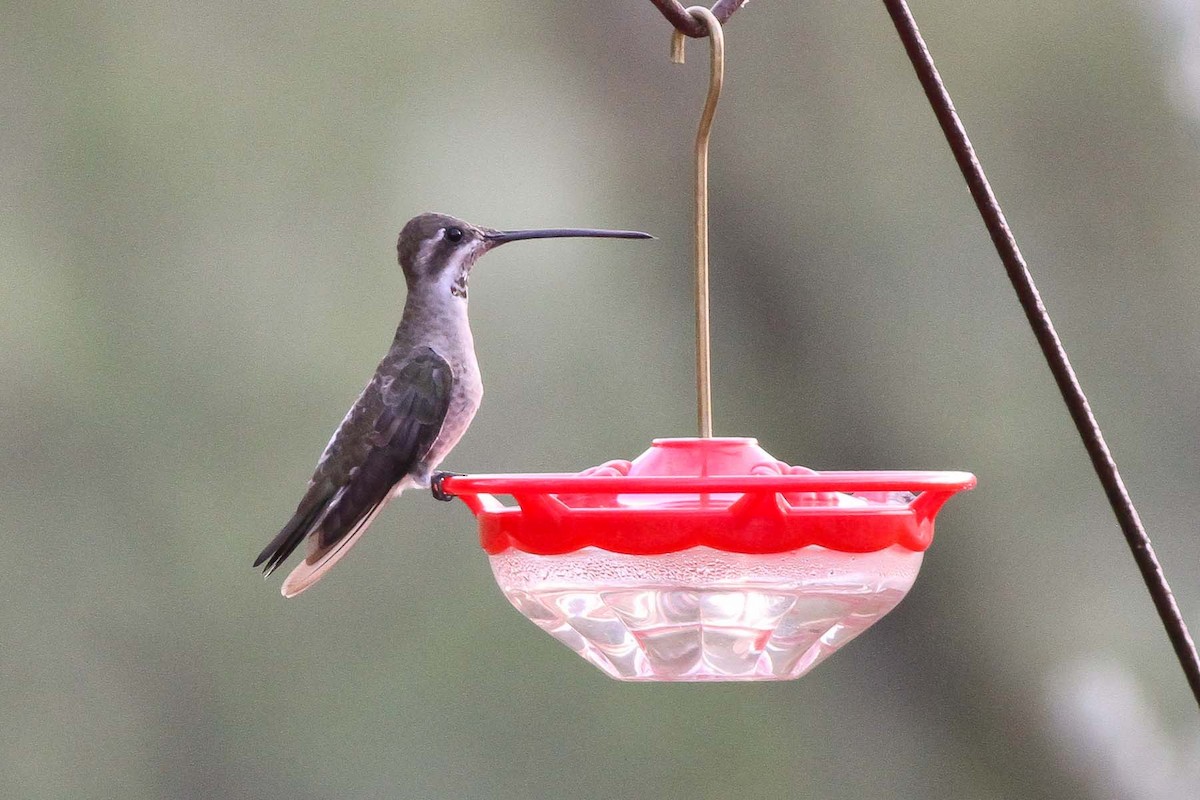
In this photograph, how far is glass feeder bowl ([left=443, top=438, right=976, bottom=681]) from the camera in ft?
4.64

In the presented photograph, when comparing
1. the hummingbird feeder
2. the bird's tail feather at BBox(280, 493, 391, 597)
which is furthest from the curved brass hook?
the bird's tail feather at BBox(280, 493, 391, 597)

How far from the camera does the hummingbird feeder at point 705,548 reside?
1.41 m

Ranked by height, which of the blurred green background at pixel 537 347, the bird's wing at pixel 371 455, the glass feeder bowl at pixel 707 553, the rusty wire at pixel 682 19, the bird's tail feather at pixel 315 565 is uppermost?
the rusty wire at pixel 682 19

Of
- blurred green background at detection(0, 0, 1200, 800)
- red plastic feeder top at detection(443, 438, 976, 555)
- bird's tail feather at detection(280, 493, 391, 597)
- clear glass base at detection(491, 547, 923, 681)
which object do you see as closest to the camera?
red plastic feeder top at detection(443, 438, 976, 555)

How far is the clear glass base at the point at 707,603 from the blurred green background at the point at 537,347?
99.0 inches

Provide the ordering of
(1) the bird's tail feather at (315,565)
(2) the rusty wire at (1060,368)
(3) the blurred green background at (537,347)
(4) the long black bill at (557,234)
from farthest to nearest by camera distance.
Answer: (3) the blurred green background at (537,347), (1) the bird's tail feather at (315,565), (4) the long black bill at (557,234), (2) the rusty wire at (1060,368)

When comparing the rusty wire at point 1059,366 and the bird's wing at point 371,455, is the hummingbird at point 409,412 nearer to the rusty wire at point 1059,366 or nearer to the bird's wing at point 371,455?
the bird's wing at point 371,455

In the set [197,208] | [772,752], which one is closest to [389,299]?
[197,208]

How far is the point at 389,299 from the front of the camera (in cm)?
526

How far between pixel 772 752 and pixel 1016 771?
3.43ft

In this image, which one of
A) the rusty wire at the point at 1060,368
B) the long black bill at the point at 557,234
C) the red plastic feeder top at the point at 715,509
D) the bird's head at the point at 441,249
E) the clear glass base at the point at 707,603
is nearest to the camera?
the rusty wire at the point at 1060,368

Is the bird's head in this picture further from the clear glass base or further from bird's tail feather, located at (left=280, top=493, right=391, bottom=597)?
the clear glass base

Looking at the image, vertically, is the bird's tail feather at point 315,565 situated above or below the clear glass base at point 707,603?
below

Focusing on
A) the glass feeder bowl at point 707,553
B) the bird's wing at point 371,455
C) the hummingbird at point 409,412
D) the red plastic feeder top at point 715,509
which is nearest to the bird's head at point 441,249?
the hummingbird at point 409,412
